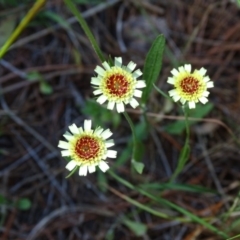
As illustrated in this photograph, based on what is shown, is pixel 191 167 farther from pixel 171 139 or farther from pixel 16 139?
pixel 16 139

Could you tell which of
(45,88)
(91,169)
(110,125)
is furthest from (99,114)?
(91,169)

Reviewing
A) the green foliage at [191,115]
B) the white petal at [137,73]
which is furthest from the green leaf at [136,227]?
the white petal at [137,73]

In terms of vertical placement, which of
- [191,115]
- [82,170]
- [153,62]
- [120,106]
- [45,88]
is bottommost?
[82,170]

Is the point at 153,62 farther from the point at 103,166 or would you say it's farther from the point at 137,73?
the point at 103,166

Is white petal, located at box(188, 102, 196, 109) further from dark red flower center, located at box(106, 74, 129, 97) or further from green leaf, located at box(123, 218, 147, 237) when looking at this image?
green leaf, located at box(123, 218, 147, 237)

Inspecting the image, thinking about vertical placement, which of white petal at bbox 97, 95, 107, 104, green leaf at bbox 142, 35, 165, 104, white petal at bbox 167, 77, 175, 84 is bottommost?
white petal at bbox 97, 95, 107, 104

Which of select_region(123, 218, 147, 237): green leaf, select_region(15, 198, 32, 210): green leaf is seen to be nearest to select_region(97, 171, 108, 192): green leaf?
select_region(123, 218, 147, 237): green leaf

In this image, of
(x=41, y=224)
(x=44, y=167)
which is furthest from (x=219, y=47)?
(x=41, y=224)
